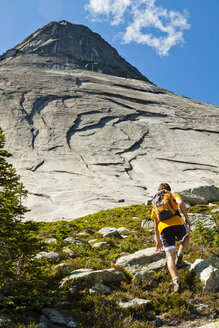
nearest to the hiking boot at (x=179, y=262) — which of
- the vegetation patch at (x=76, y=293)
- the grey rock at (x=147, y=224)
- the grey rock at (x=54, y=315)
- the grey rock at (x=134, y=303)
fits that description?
the vegetation patch at (x=76, y=293)

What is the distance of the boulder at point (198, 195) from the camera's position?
19.0 meters

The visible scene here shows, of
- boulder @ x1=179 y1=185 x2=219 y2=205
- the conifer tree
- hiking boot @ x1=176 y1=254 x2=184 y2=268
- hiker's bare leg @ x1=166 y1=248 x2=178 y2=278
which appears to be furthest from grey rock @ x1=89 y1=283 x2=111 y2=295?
boulder @ x1=179 y1=185 x2=219 y2=205

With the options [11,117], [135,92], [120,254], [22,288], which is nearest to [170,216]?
[120,254]

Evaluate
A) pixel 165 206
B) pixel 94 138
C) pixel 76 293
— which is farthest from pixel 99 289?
pixel 94 138

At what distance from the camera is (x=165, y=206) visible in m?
6.49

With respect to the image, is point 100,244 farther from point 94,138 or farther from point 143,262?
point 94,138

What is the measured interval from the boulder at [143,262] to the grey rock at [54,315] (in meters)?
2.47

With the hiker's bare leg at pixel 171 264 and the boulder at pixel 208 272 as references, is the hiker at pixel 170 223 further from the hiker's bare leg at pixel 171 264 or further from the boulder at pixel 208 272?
the boulder at pixel 208 272

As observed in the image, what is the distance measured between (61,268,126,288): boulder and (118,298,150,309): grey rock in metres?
0.96

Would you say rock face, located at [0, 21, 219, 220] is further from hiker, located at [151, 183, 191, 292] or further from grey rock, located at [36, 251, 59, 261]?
hiker, located at [151, 183, 191, 292]

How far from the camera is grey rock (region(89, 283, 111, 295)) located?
579cm

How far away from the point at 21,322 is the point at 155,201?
399cm

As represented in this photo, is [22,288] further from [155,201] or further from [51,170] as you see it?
[51,170]

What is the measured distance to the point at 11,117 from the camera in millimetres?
41125
